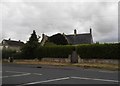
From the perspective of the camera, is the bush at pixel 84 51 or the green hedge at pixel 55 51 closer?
the bush at pixel 84 51

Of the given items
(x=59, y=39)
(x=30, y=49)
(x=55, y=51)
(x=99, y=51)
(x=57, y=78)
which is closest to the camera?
(x=57, y=78)

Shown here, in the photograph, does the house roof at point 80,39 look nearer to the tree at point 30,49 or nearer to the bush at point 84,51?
the tree at point 30,49

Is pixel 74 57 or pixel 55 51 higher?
pixel 55 51

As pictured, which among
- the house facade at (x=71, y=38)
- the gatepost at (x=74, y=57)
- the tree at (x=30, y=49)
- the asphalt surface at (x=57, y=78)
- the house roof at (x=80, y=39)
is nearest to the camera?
the asphalt surface at (x=57, y=78)

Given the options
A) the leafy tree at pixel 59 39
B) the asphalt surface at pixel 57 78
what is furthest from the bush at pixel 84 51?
the asphalt surface at pixel 57 78

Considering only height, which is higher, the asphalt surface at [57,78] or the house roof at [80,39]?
the house roof at [80,39]

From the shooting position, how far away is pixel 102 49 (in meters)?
36.0

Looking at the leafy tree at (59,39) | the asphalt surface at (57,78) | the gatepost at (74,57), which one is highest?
the leafy tree at (59,39)

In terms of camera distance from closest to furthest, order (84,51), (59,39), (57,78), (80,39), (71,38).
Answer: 1. (57,78)
2. (84,51)
3. (59,39)
4. (80,39)
5. (71,38)

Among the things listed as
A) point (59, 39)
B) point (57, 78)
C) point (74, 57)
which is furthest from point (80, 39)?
point (57, 78)

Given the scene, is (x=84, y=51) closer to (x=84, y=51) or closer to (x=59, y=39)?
(x=84, y=51)

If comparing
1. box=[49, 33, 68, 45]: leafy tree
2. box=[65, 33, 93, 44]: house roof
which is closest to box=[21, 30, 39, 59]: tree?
box=[49, 33, 68, 45]: leafy tree

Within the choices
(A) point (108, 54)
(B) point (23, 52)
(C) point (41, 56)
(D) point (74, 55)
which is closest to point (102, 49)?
(A) point (108, 54)

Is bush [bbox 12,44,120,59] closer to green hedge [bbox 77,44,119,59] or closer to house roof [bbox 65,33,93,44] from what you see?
green hedge [bbox 77,44,119,59]
